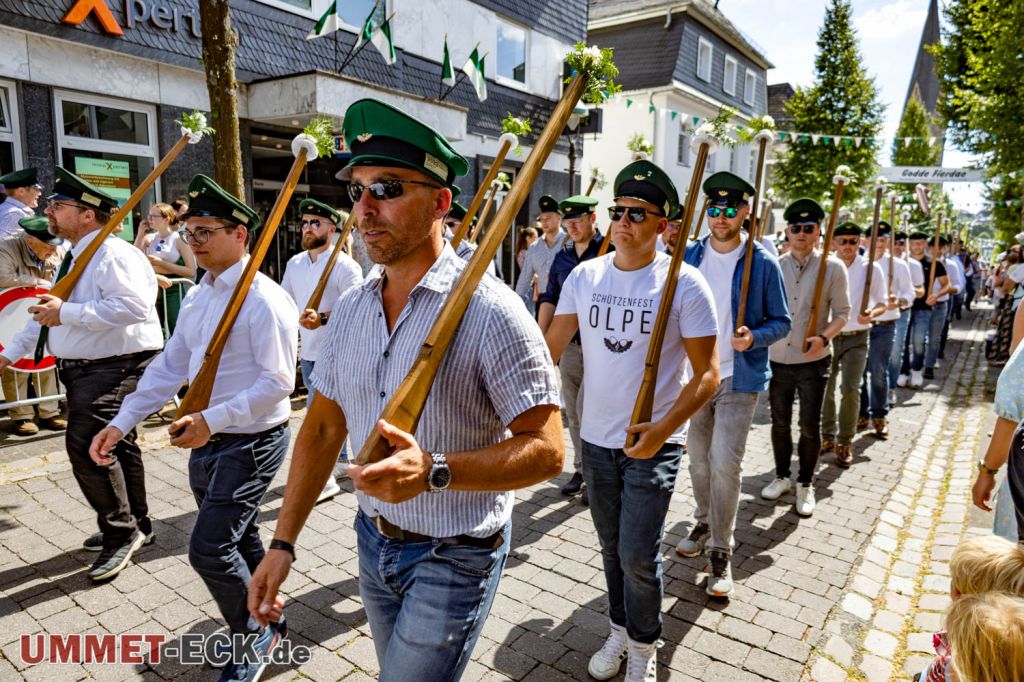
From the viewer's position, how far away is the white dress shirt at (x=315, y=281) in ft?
18.3

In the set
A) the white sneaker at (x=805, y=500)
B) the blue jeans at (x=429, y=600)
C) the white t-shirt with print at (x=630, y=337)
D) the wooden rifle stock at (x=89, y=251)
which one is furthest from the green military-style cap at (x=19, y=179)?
the white sneaker at (x=805, y=500)

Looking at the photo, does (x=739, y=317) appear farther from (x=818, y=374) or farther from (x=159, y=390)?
(x=159, y=390)

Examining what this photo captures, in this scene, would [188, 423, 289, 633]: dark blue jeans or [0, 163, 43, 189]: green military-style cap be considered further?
[0, 163, 43, 189]: green military-style cap

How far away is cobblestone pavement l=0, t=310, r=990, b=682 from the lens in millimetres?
3352

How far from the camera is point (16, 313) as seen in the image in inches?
250

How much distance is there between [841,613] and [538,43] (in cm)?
1717

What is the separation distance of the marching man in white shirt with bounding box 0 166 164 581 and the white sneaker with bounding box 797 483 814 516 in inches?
190

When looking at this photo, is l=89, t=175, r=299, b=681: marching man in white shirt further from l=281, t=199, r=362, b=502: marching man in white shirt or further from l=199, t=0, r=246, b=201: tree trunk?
l=199, t=0, r=246, b=201: tree trunk

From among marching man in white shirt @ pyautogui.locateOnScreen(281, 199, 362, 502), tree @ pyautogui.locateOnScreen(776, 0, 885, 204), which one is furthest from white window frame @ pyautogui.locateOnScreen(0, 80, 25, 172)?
tree @ pyautogui.locateOnScreen(776, 0, 885, 204)

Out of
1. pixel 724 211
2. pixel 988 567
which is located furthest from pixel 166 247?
pixel 988 567

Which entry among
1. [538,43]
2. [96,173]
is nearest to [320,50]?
[96,173]

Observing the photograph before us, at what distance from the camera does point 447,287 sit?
197cm

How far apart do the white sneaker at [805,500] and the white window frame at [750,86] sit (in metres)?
27.7

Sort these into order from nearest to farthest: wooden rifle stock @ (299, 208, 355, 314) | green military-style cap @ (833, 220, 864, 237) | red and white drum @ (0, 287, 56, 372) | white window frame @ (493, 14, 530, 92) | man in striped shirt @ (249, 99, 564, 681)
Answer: man in striped shirt @ (249, 99, 564, 681) < wooden rifle stock @ (299, 208, 355, 314) < red and white drum @ (0, 287, 56, 372) < green military-style cap @ (833, 220, 864, 237) < white window frame @ (493, 14, 530, 92)
